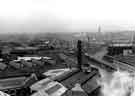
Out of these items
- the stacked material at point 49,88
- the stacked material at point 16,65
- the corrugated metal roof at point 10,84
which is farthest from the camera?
the stacked material at point 16,65

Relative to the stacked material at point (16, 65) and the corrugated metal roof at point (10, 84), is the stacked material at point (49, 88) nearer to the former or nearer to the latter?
the corrugated metal roof at point (10, 84)

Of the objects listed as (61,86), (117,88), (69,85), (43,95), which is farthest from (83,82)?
(43,95)

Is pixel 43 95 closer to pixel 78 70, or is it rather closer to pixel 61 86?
pixel 61 86

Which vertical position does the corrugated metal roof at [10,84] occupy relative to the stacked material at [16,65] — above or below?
below

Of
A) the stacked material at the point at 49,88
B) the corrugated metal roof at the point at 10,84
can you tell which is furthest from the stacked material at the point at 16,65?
the stacked material at the point at 49,88

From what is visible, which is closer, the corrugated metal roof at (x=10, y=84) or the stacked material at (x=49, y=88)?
the stacked material at (x=49, y=88)

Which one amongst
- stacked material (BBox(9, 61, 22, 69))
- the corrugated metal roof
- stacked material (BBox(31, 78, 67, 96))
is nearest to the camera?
stacked material (BBox(31, 78, 67, 96))

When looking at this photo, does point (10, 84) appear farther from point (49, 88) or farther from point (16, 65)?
point (16, 65)

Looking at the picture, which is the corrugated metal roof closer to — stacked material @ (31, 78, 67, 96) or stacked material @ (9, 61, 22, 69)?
stacked material @ (31, 78, 67, 96)

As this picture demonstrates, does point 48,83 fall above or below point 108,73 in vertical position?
above

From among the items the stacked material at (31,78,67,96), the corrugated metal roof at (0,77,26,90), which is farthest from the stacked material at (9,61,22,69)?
the stacked material at (31,78,67,96)

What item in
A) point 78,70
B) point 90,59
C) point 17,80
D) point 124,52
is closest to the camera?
point 17,80
